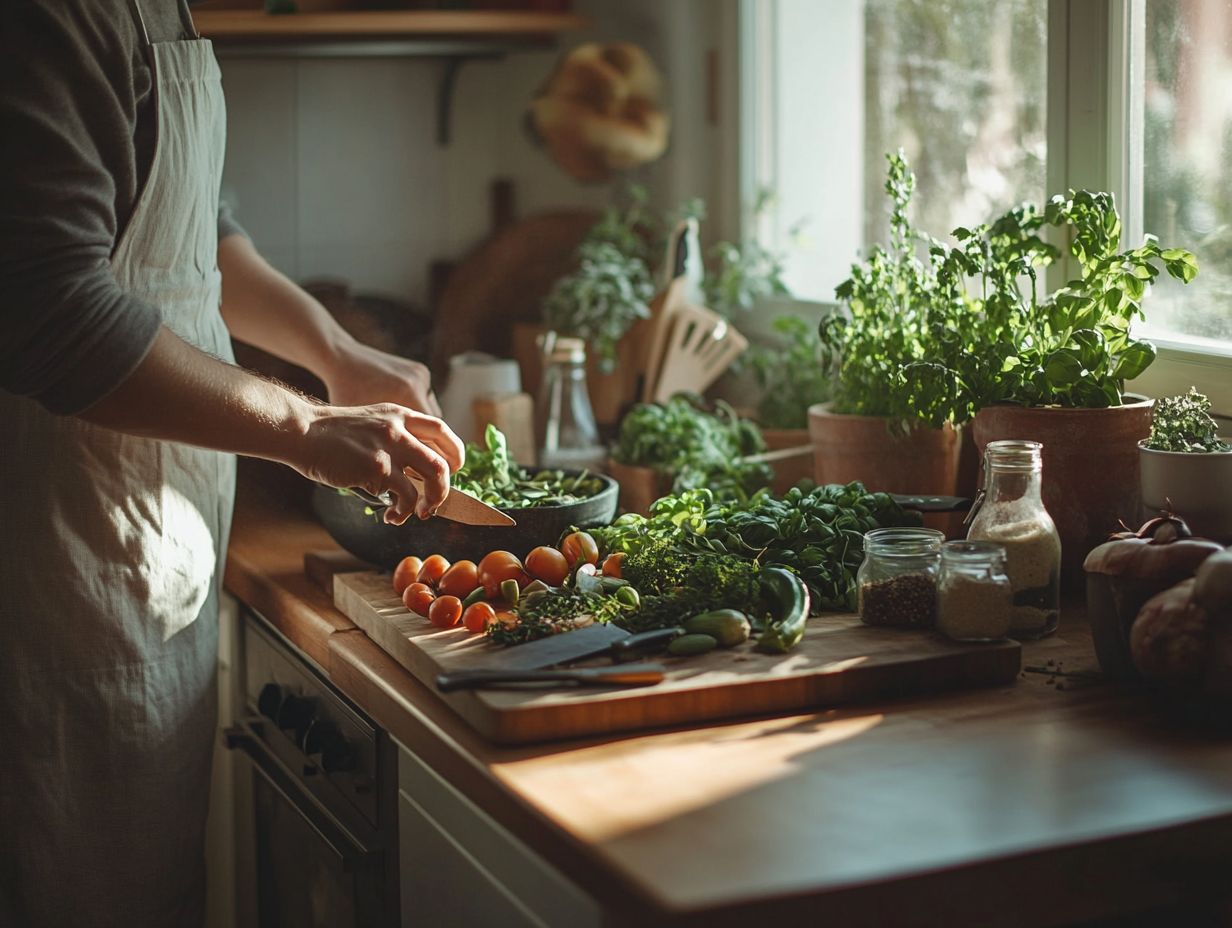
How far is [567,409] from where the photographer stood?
199 cm

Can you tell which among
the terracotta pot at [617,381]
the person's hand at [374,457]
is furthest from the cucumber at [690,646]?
the terracotta pot at [617,381]

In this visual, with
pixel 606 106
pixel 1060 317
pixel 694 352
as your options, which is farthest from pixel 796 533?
pixel 606 106

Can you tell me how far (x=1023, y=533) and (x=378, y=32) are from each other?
1501 millimetres

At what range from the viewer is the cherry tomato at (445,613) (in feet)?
4.09

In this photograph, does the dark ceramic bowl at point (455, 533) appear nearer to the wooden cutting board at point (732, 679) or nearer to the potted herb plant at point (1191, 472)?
the wooden cutting board at point (732, 679)

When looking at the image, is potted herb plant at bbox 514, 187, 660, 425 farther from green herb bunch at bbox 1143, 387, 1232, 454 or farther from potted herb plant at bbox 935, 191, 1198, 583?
green herb bunch at bbox 1143, 387, 1232, 454

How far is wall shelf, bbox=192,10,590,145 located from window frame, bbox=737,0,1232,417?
1011 mm

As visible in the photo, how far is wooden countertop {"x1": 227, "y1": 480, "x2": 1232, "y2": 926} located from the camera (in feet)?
2.64

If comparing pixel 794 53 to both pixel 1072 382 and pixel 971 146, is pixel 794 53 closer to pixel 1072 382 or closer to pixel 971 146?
pixel 971 146

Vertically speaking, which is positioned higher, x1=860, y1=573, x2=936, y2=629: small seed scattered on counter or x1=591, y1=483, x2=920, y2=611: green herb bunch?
x1=591, y1=483, x2=920, y2=611: green herb bunch

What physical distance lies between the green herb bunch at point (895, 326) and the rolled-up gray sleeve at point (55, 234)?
2.55ft

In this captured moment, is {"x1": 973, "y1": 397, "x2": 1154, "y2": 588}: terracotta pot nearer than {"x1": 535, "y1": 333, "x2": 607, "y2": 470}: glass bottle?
Yes

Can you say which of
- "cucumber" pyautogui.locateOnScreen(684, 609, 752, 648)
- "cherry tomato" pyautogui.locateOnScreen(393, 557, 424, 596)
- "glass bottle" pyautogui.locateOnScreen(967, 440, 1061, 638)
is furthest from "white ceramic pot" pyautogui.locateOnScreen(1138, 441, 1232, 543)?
"cherry tomato" pyautogui.locateOnScreen(393, 557, 424, 596)

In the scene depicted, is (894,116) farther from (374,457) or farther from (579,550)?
(374,457)
